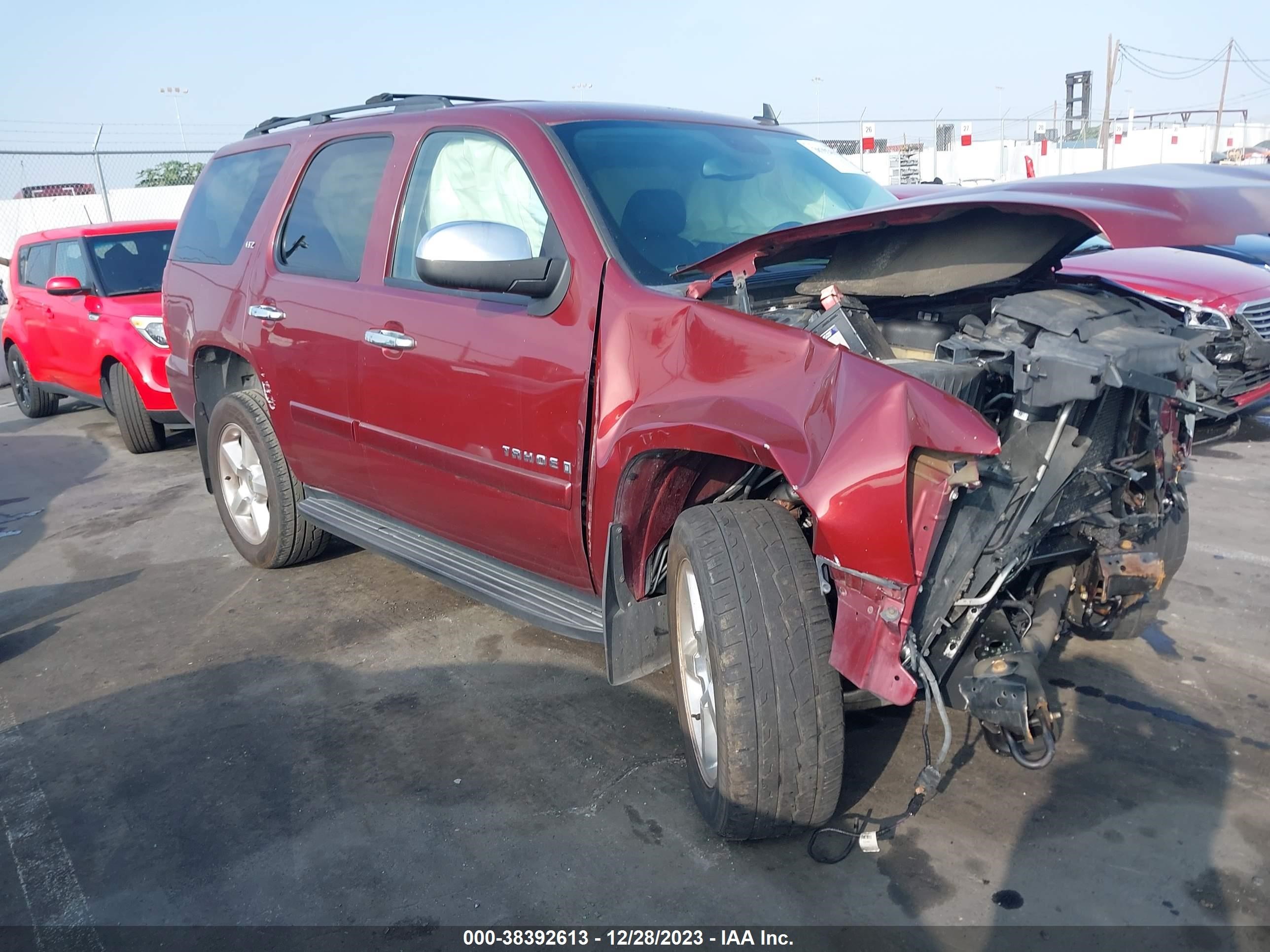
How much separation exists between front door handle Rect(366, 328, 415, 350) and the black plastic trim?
0.76 m

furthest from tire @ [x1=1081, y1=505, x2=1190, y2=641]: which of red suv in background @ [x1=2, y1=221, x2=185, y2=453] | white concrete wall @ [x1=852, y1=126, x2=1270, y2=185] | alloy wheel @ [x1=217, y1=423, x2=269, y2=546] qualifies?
white concrete wall @ [x1=852, y1=126, x2=1270, y2=185]

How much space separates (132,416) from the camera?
300 inches

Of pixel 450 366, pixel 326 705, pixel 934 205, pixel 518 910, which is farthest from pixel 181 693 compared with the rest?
pixel 934 205

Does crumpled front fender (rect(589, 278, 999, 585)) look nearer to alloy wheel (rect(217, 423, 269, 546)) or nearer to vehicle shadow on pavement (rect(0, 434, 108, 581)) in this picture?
alloy wheel (rect(217, 423, 269, 546))

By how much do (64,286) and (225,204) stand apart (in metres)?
3.47

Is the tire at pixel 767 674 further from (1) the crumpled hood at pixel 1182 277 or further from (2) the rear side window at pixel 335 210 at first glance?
(1) the crumpled hood at pixel 1182 277

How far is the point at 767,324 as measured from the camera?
2408mm

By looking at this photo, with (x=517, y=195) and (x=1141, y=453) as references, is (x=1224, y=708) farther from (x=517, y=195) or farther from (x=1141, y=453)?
(x=517, y=195)

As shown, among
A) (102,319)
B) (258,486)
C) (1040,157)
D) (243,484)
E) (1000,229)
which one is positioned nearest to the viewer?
(1000,229)

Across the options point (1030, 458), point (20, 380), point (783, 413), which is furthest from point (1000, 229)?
point (20, 380)

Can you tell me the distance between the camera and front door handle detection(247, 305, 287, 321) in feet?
13.5

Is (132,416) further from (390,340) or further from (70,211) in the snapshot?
(70,211)

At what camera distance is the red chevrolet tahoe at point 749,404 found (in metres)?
2.24

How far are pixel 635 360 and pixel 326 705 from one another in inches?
71.4
